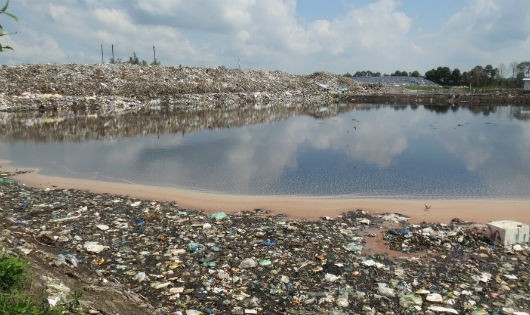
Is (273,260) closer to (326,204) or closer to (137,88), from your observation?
(326,204)

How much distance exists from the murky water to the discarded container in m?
2.95

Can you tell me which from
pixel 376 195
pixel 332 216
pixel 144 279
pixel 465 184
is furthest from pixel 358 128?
pixel 144 279

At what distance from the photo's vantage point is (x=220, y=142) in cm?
1584

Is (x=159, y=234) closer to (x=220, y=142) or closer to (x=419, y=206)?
(x=419, y=206)

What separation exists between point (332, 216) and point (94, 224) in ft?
12.8

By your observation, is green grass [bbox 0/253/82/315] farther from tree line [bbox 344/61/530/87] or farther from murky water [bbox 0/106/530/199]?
tree line [bbox 344/61/530/87]

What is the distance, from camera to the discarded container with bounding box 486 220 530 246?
18.1 ft

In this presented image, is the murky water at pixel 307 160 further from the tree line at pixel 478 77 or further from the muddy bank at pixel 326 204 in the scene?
the tree line at pixel 478 77

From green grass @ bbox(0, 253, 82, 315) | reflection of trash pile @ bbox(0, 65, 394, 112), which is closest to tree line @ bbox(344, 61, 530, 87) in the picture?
reflection of trash pile @ bbox(0, 65, 394, 112)

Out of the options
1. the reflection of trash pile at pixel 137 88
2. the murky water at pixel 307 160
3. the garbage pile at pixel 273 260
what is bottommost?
the garbage pile at pixel 273 260

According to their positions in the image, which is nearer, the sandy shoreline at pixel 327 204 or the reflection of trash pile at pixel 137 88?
the sandy shoreline at pixel 327 204

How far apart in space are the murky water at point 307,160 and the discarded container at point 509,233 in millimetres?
2955

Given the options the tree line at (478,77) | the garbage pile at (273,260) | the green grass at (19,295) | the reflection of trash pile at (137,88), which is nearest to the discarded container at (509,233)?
the garbage pile at (273,260)

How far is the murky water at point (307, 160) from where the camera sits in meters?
9.38
